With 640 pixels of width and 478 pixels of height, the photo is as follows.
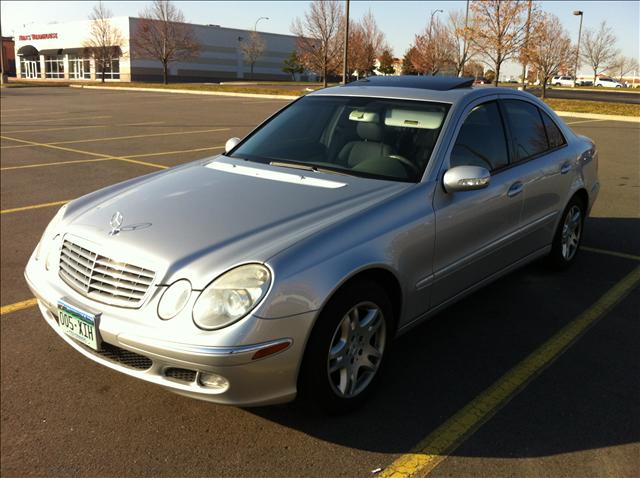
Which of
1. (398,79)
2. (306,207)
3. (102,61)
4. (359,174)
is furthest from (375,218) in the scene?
(102,61)

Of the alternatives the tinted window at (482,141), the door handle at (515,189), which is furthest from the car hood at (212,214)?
the door handle at (515,189)

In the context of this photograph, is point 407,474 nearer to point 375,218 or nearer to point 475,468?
point 475,468

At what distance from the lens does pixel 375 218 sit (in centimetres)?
297

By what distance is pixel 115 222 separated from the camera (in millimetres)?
2965

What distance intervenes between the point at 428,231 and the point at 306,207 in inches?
27.7

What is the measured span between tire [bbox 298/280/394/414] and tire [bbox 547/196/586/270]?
2.44 meters

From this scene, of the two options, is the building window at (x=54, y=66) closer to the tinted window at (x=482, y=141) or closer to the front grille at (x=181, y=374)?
the tinted window at (x=482, y=141)

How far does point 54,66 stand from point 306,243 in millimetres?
85067

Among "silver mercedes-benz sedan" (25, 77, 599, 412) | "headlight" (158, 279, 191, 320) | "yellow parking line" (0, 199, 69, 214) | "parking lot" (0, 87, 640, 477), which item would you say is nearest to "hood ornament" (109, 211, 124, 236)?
"silver mercedes-benz sedan" (25, 77, 599, 412)

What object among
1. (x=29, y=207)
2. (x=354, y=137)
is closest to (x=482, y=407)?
(x=354, y=137)

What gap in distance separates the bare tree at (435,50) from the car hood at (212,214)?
141 ft

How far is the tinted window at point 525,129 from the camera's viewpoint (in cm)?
431

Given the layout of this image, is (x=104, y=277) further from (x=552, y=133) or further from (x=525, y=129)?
(x=552, y=133)

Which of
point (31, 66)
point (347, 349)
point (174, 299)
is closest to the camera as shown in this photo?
point (174, 299)
